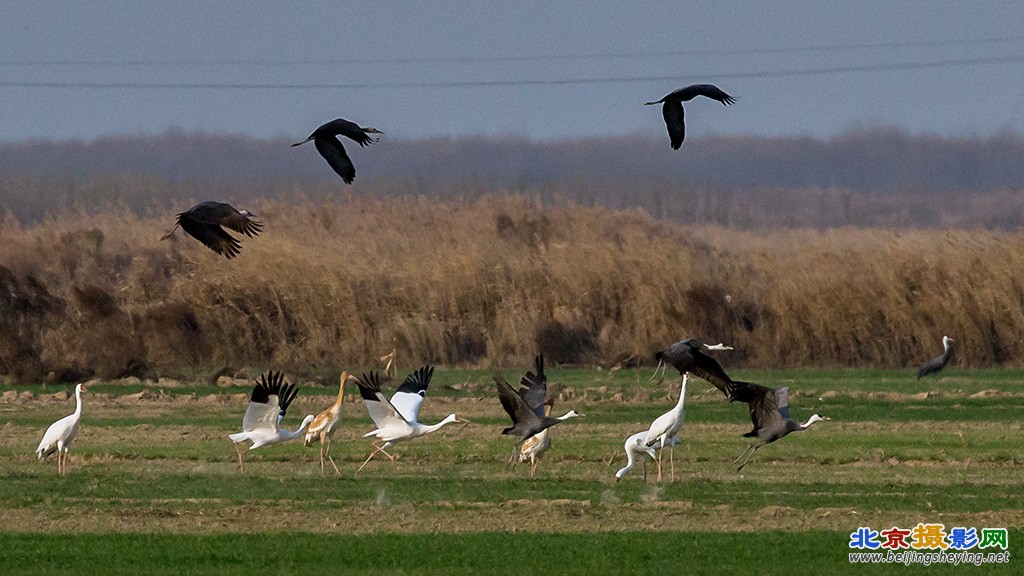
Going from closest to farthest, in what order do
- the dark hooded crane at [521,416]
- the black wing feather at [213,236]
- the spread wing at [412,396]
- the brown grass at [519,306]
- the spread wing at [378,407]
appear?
the black wing feather at [213,236]
the dark hooded crane at [521,416]
the spread wing at [378,407]
the spread wing at [412,396]
the brown grass at [519,306]

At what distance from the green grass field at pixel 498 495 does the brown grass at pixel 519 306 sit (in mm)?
7453

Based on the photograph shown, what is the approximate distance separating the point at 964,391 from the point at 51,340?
680 inches

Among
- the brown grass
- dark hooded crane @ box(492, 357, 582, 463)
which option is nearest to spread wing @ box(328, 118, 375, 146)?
dark hooded crane @ box(492, 357, 582, 463)

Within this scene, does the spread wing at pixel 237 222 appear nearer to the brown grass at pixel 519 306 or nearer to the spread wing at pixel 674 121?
the spread wing at pixel 674 121

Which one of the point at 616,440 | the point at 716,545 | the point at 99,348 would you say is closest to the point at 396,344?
the point at 99,348

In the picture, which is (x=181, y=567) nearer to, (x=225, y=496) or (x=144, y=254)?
(x=225, y=496)

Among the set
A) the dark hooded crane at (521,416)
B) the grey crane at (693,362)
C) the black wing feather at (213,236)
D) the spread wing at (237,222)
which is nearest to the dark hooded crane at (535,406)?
the dark hooded crane at (521,416)

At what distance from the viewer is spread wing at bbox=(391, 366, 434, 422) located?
20109 millimetres

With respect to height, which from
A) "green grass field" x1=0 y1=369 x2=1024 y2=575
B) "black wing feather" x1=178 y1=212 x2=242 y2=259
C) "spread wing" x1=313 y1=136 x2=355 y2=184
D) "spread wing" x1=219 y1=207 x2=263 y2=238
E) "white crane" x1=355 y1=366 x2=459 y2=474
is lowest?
"green grass field" x1=0 y1=369 x2=1024 y2=575

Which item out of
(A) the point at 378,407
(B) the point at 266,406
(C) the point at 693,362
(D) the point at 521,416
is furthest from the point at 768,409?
(B) the point at 266,406

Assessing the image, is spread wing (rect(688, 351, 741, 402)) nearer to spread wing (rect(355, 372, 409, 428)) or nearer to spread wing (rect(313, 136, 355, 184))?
spread wing (rect(355, 372, 409, 428))

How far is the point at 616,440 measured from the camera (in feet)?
76.8

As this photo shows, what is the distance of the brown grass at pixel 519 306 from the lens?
1426 inches

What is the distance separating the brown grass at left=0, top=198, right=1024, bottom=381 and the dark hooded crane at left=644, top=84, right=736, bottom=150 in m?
21.6
